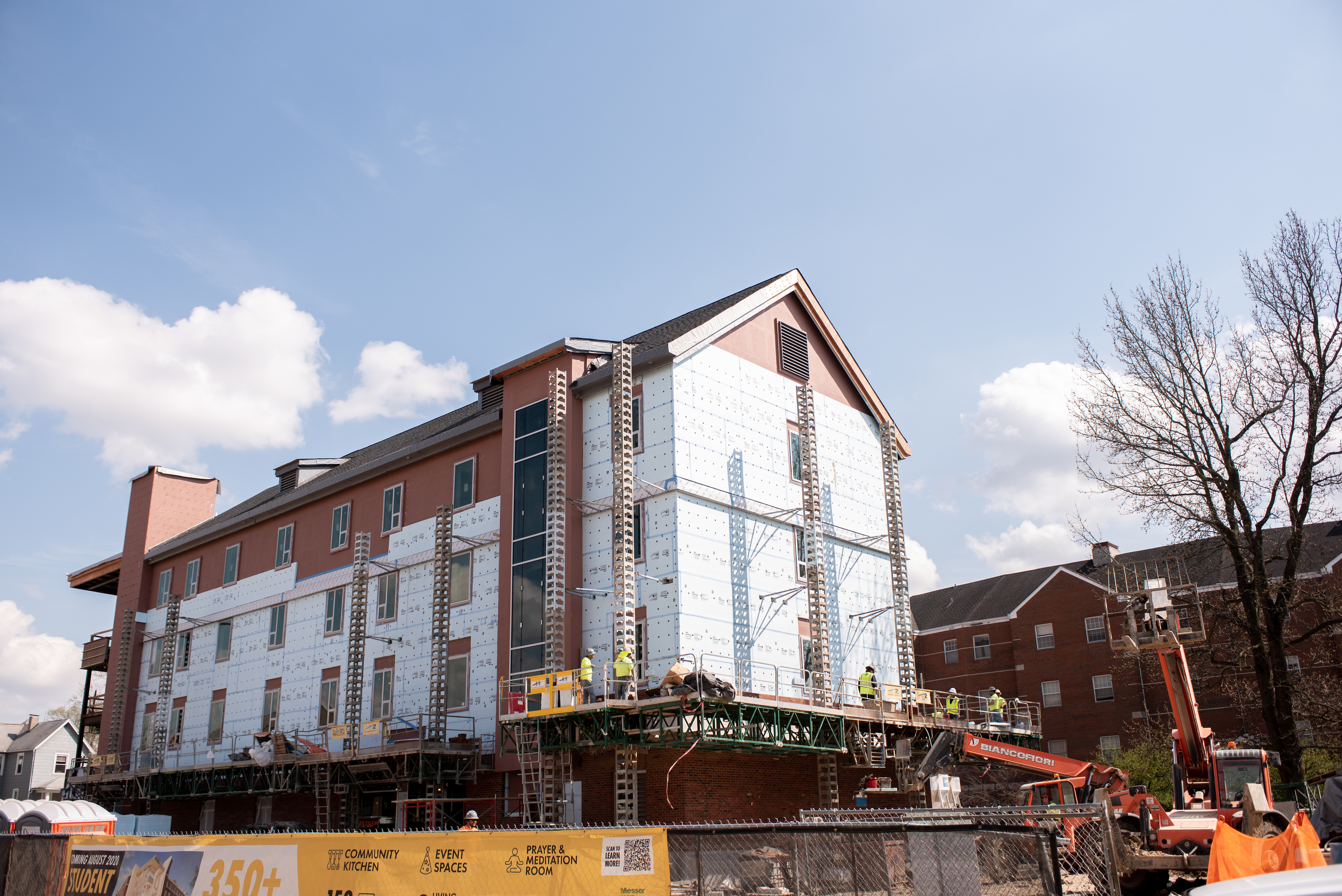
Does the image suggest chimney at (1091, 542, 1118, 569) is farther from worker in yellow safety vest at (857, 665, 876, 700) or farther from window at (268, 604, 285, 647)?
window at (268, 604, 285, 647)

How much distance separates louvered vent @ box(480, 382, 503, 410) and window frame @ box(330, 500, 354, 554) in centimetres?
659

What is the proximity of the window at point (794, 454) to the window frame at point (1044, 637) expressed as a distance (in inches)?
1168

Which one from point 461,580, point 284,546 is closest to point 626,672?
point 461,580

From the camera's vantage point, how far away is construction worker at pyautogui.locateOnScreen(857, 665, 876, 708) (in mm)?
28031

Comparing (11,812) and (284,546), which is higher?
(284,546)

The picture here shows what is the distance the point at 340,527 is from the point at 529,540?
38.7 feet

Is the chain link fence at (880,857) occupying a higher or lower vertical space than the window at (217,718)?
lower

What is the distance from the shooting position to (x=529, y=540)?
94.1 ft

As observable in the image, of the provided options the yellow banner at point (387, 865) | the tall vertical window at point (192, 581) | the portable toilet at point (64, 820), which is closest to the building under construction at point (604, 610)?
the tall vertical window at point (192, 581)

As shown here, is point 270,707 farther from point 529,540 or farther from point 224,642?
point 529,540

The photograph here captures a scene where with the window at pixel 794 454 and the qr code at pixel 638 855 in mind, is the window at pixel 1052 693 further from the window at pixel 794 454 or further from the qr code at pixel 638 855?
the qr code at pixel 638 855

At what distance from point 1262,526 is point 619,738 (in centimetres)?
2001

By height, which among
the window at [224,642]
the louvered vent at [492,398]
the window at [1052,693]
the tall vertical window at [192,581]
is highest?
the louvered vent at [492,398]

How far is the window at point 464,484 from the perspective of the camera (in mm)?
32375
